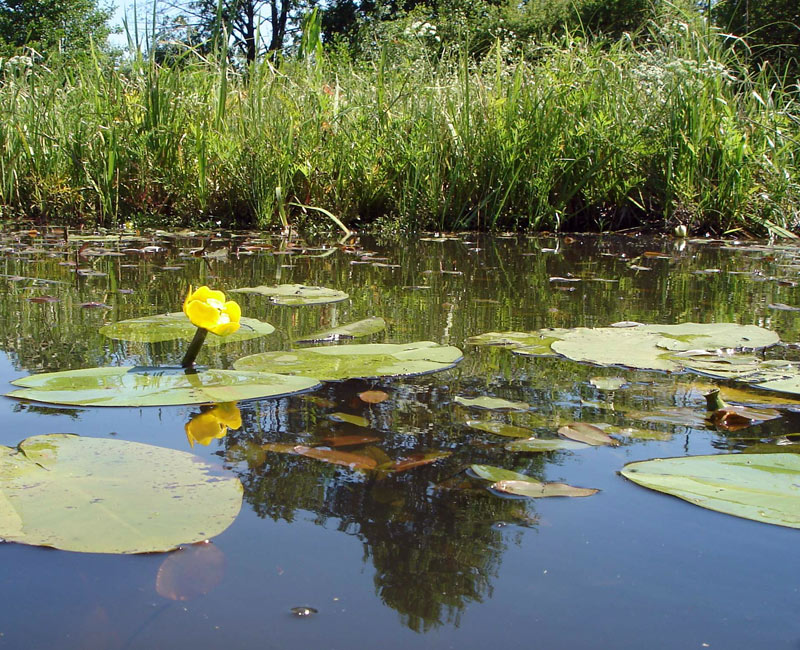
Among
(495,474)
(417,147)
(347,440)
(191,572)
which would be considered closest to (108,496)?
(191,572)

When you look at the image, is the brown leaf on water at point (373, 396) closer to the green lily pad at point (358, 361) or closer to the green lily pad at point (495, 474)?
the green lily pad at point (358, 361)

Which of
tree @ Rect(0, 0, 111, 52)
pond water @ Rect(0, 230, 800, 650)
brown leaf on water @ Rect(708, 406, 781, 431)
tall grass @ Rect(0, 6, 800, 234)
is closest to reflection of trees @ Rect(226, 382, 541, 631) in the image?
pond water @ Rect(0, 230, 800, 650)

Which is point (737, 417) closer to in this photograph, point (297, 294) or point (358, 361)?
point (358, 361)

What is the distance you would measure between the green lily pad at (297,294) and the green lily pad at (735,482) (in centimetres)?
144

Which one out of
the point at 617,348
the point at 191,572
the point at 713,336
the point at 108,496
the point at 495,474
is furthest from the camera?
the point at 713,336

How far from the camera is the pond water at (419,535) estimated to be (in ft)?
2.29

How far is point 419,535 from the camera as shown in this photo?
0.87 metres

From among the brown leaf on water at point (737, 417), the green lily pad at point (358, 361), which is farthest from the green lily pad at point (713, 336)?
the green lily pad at point (358, 361)

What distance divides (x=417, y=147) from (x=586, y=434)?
11.9 feet

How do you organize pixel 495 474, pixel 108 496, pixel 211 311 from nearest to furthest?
pixel 108 496, pixel 495 474, pixel 211 311

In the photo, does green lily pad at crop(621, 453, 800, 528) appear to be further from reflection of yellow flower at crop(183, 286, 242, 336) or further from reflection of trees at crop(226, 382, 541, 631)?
reflection of yellow flower at crop(183, 286, 242, 336)

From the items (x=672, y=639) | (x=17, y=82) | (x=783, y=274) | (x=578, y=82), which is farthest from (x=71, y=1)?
(x=672, y=639)

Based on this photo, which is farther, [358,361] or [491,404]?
[358,361]

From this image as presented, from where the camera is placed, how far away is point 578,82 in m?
4.91
